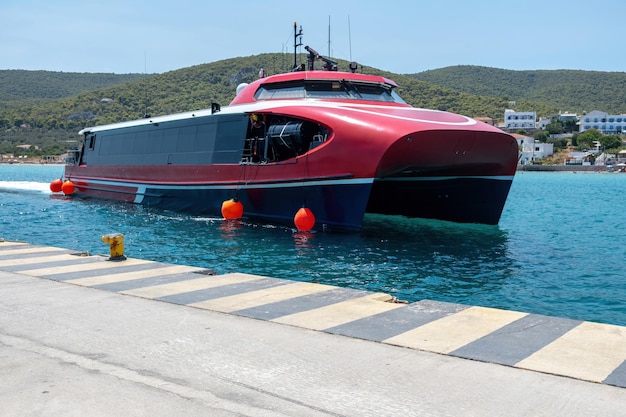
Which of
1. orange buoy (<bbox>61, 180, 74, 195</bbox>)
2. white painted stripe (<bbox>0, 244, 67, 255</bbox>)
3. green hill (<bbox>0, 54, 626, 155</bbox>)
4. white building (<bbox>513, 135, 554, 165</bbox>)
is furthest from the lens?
white building (<bbox>513, 135, 554, 165</bbox>)

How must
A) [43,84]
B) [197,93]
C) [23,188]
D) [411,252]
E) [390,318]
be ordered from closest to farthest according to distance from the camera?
[390,318], [411,252], [23,188], [197,93], [43,84]

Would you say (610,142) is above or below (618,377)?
above

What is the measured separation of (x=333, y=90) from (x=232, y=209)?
14.3 feet

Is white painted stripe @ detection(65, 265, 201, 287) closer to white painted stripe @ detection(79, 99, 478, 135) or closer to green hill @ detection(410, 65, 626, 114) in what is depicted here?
white painted stripe @ detection(79, 99, 478, 135)

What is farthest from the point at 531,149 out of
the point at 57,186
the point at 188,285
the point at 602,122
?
the point at 188,285

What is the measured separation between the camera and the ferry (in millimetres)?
14391

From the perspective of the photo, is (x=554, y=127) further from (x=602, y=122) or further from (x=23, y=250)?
(x=23, y=250)

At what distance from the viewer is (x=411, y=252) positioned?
13.8 metres

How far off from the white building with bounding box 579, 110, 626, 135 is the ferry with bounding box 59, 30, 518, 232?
4972 inches

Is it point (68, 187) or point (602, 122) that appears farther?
point (602, 122)

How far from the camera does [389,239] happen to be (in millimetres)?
15648

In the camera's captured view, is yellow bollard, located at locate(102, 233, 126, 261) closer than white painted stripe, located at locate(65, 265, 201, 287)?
No

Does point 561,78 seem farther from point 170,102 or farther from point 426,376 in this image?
point 426,376

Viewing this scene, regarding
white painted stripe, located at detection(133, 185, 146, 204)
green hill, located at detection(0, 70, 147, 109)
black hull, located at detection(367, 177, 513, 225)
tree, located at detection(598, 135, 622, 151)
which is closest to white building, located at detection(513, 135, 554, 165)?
tree, located at detection(598, 135, 622, 151)
